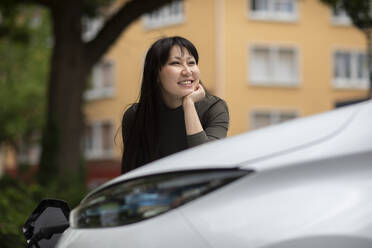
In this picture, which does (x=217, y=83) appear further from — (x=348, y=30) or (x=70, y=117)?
(x=70, y=117)

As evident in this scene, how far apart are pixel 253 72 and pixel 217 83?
2083 mm

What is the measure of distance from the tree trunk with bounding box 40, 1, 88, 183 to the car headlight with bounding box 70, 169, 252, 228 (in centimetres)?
1209

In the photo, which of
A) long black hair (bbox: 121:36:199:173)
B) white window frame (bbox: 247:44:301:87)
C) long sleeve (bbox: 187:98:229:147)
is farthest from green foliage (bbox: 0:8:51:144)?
long sleeve (bbox: 187:98:229:147)

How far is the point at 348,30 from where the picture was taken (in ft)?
121

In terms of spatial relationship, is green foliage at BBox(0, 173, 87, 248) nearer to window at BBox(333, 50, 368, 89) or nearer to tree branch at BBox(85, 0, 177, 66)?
tree branch at BBox(85, 0, 177, 66)

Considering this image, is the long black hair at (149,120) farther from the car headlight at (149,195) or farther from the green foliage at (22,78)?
the green foliage at (22,78)

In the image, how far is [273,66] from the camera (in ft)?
115

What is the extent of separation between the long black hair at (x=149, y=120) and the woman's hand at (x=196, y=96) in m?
0.15

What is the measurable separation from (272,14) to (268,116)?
485 centimetres

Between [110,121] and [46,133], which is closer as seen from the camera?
[46,133]

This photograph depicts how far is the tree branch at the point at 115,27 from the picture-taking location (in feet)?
47.1

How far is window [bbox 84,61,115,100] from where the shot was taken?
1529 inches

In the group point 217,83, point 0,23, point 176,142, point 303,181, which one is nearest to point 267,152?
point 303,181

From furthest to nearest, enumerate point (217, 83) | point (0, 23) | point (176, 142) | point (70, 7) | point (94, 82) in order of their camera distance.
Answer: point (94, 82) → point (217, 83) → point (0, 23) → point (70, 7) → point (176, 142)
